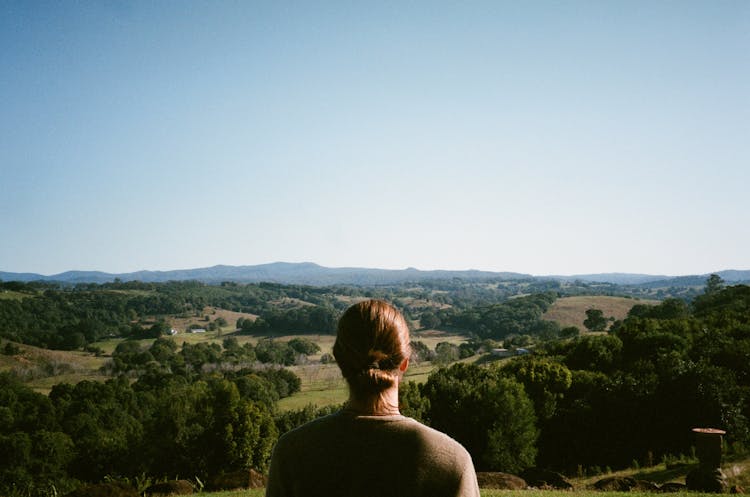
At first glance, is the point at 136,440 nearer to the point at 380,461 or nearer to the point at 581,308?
the point at 380,461

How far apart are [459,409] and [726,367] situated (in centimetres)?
1940

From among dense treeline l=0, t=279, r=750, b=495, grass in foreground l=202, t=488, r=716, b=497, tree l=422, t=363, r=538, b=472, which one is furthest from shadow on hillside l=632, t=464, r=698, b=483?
tree l=422, t=363, r=538, b=472

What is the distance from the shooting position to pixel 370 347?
8.57ft

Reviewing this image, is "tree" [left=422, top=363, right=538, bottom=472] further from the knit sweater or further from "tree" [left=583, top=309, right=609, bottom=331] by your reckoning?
"tree" [left=583, top=309, right=609, bottom=331]

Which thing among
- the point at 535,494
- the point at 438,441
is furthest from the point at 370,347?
the point at 535,494

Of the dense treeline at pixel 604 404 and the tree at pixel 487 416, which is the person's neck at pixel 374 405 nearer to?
the dense treeline at pixel 604 404

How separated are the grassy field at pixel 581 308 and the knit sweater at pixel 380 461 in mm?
153488

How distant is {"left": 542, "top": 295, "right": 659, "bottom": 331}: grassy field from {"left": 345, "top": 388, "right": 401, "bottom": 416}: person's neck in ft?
504

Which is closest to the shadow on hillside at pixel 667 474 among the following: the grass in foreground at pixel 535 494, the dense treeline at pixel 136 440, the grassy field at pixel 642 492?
the grassy field at pixel 642 492

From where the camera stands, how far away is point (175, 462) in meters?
41.1

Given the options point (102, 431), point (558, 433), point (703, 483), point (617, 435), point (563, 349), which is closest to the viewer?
point (703, 483)

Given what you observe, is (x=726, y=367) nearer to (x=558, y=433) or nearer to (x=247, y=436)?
(x=558, y=433)

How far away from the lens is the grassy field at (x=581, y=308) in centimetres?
14938

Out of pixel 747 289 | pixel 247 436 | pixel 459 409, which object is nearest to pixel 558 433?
pixel 459 409
